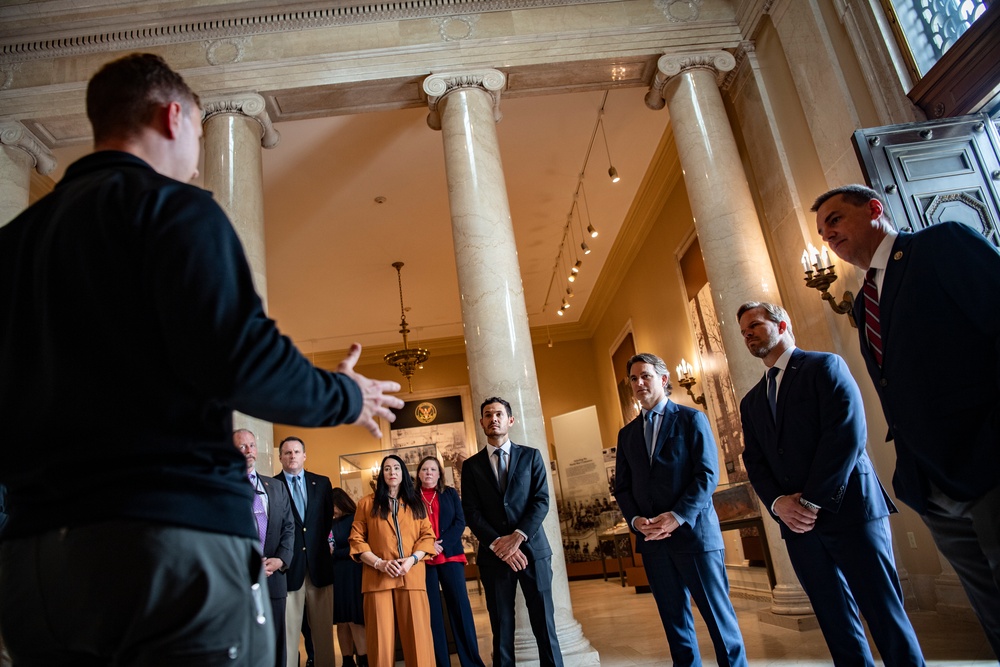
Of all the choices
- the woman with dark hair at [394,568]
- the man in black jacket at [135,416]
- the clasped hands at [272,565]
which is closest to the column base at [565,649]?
the woman with dark hair at [394,568]

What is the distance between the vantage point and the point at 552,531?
521 cm

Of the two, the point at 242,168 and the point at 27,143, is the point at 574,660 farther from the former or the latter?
the point at 27,143

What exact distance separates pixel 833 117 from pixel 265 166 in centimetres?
660

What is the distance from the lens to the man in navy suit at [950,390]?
80.7 inches

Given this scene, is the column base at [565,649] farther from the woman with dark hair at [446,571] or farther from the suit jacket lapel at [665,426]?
the suit jacket lapel at [665,426]

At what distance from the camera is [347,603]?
19.5 feet

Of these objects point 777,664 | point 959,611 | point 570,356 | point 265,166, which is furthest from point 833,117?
point 570,356

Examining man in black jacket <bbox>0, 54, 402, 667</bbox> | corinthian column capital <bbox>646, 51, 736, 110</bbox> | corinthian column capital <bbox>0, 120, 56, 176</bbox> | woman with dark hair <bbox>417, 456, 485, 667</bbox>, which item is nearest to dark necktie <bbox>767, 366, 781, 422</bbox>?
man in black jacket <bbox>0, 54, 402, 667</bbox>

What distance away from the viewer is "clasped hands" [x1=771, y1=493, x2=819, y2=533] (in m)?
2.84

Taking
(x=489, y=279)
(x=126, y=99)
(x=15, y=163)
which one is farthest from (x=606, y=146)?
(x=126, y=99)

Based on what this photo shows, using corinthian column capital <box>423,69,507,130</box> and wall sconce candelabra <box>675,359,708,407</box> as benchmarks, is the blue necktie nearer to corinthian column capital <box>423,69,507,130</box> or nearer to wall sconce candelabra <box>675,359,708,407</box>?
corinthian column capital <box>423,69,507,130</box>

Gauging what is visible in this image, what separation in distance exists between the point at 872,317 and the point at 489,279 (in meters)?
3.62

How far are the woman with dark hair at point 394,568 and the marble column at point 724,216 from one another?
9.68 ft

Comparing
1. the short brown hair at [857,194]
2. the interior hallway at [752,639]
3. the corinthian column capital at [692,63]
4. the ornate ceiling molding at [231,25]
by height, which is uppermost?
the ornate ceiling molding at [231,25]
